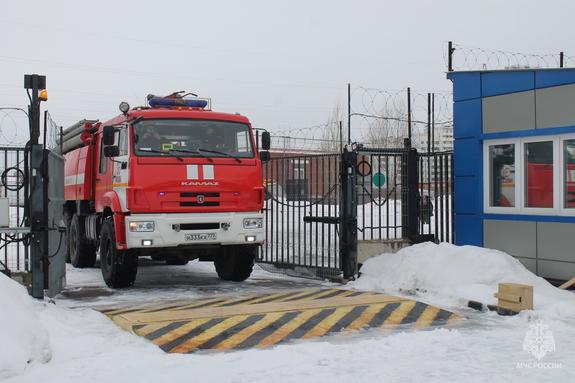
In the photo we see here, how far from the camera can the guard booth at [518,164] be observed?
9.37 metres

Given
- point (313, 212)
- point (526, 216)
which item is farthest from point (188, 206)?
point (526, 216)

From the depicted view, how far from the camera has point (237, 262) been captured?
11.2 metres

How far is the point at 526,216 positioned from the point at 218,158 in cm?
498

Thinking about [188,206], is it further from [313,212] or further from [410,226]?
[410,226]

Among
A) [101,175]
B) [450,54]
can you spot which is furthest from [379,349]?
[450,54]

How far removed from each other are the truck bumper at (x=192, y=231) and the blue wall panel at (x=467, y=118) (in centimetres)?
395

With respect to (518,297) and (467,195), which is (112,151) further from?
(518,297)

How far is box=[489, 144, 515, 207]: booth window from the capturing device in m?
10.3

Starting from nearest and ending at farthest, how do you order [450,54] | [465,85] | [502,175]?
[502,175] → [465,85] → [450,54]

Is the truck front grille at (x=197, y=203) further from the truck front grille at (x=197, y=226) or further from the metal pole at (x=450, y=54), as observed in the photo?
the metal pole at (x=450, y=54)

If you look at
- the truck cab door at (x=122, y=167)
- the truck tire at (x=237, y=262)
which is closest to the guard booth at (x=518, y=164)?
A: the truck tire at (x=237, y=262)

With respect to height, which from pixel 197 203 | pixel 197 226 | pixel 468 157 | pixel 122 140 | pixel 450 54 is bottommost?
pixel 197 226

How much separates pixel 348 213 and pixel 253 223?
5.71 feet

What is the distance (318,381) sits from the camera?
523 cm
